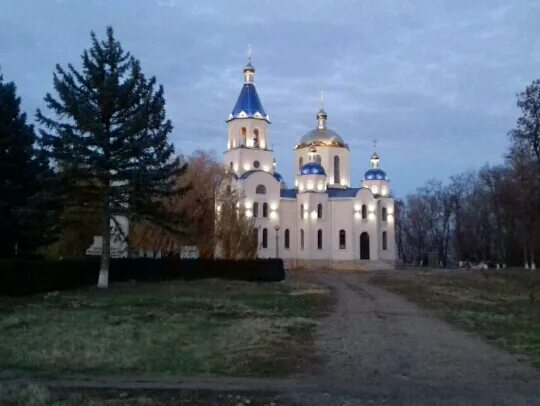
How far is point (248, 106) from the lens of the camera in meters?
68.7

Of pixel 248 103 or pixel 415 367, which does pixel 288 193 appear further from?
pixel 415 367

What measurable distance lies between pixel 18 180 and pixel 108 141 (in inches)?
186

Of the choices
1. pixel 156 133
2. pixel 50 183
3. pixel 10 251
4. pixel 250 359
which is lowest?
pixel 250 359

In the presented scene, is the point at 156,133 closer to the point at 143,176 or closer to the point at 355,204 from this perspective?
the point at 143,176

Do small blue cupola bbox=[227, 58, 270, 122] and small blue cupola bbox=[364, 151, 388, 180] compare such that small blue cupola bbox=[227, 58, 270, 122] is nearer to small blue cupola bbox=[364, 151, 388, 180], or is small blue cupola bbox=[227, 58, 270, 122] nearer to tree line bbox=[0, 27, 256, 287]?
small blue cupola bbox=[364, 151, 388, 180]

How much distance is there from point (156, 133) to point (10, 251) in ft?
29.9

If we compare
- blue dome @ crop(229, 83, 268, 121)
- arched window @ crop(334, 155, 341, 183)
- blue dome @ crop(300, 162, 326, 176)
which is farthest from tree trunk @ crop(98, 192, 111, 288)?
arched window @ crop(334, 155, 341, 183)

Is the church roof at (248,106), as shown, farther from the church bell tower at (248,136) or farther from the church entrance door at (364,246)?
the church entrance door at (364,246)

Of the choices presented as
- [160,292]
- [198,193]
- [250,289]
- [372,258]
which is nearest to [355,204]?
[372,258]

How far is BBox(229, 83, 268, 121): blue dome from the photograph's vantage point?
6844cm

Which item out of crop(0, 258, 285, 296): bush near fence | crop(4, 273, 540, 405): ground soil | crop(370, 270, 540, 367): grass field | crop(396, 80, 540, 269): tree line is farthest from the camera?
crop(396, 80, 540, 269): tree line

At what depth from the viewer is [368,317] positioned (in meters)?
20.0

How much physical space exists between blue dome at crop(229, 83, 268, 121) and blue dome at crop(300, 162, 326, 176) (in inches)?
256

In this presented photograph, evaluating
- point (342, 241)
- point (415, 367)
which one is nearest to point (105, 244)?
point (415, 367)
